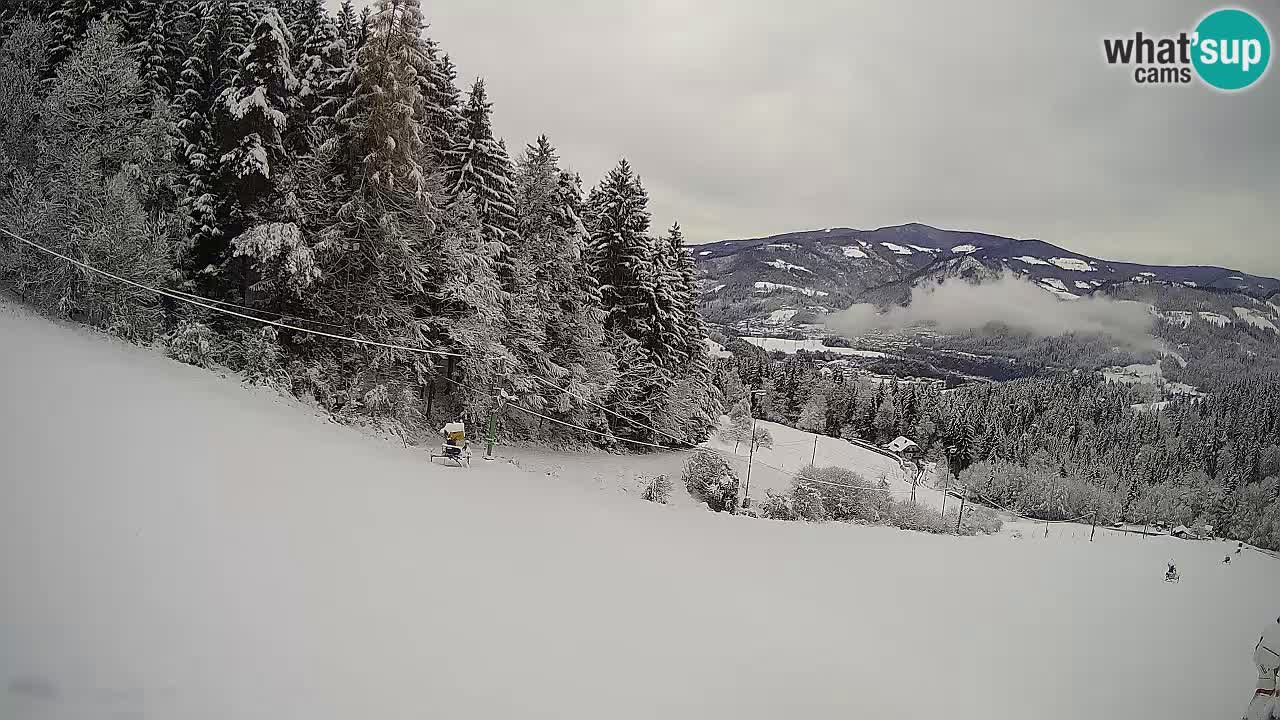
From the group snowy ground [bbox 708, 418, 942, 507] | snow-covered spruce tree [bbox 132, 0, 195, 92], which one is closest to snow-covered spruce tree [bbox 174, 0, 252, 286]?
snow-covered spruce tree [bbox 132, 0, 195, 92]

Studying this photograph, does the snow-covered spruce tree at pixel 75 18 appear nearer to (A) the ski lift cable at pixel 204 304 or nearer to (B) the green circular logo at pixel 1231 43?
(A) the ski lift cable at pixel 204 304

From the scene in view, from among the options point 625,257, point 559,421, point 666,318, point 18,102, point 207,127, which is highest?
point 207,127

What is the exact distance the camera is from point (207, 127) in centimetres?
1238

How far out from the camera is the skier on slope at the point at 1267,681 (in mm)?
3824

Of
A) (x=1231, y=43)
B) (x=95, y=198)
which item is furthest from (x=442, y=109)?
(x=1231, y=43)

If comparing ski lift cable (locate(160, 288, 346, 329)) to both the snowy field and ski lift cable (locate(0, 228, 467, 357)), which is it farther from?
the snowy field

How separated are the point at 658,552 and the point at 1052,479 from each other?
1993 cm

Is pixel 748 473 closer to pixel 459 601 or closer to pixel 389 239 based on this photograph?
pixel 389 239

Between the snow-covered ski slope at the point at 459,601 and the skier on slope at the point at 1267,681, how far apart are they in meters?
0.35

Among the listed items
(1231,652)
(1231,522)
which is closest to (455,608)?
(1231,652)

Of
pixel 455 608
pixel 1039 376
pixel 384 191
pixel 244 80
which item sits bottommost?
pixel 455 608

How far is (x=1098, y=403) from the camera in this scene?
706 inches

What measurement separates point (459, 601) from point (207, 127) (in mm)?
13197

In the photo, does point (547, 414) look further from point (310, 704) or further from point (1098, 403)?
point (1098, 403)
